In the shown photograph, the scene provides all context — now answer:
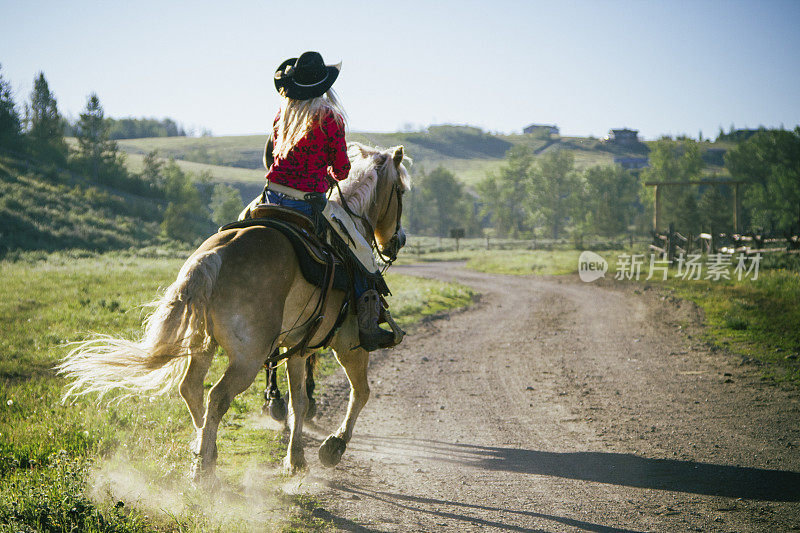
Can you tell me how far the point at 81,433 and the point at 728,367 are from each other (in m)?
9.39

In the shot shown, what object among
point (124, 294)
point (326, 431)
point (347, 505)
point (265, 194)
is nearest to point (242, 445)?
point (326, 431)

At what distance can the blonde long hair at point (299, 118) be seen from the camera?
4.44 m

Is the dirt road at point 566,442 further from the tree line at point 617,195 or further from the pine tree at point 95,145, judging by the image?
the pine tree at point 95,145

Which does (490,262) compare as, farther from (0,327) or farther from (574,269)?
(0,327)

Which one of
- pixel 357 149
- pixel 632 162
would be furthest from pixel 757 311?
pixel 632 162

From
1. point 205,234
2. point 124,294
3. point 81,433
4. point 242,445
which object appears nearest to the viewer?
point 81,433

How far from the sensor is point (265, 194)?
4625 mm

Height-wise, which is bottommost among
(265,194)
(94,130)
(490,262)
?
(490,262)

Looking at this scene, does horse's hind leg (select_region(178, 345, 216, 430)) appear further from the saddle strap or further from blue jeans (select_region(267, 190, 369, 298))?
blue jeans (select_region(267, 190, 369, 298))

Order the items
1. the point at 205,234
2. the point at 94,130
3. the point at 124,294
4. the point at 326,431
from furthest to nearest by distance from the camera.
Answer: the point at 94,130, the point at 205,234, the point at 124,294, the point at 326,431

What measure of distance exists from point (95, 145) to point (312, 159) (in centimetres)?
6361

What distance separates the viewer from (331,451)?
494 centimetres

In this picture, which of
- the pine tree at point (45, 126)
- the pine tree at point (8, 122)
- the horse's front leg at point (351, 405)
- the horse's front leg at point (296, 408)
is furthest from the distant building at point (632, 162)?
the horse's front leg at point (296, 408)

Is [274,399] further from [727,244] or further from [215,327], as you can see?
[727,244]
